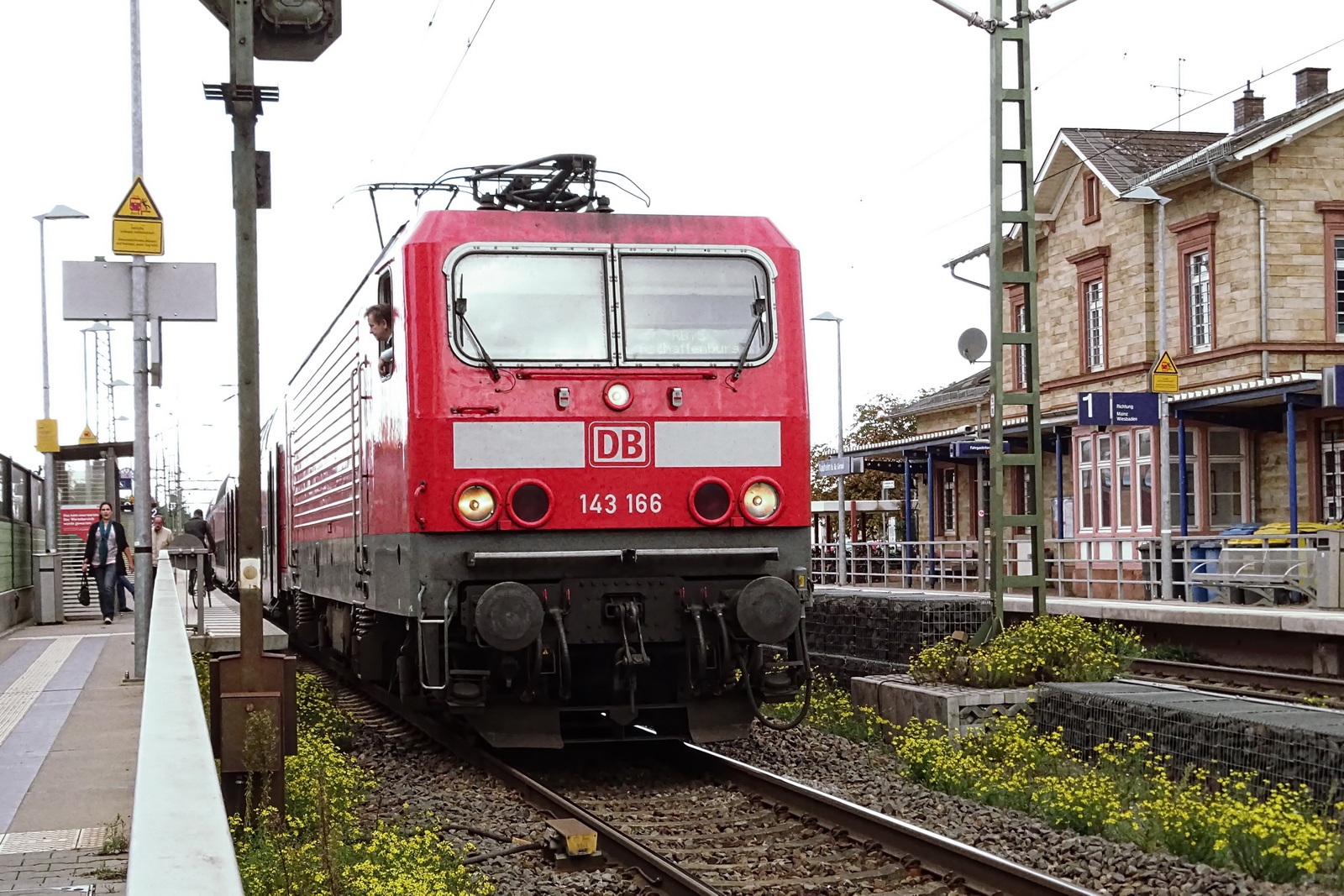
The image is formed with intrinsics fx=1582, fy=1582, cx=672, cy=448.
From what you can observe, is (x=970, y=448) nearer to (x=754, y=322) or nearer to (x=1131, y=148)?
(x=1131, y=148)

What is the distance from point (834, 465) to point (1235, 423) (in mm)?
7846

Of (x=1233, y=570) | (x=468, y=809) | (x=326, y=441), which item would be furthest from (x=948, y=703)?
(x=1233, y=570)

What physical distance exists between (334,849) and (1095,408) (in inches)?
685

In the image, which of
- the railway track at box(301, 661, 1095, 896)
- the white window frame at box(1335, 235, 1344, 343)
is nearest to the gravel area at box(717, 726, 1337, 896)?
the railway track at box(301, 661, 1095, 896)

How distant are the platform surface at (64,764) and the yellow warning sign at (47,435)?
10.4 metres

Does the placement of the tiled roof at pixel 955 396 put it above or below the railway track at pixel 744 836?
above

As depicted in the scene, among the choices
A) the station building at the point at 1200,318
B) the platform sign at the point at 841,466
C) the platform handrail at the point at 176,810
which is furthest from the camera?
the platform sign at the point at 841,466

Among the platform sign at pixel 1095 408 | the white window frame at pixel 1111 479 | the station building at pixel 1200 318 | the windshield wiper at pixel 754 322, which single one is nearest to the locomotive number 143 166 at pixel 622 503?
the windshield wiper at pixel 754 322

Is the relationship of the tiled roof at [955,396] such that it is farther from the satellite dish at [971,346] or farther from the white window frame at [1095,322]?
the satellite dish at [971,346]

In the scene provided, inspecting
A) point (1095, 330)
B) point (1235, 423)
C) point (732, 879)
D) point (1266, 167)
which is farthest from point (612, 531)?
point (1095, 330)

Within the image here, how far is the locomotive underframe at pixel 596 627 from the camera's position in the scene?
8969mm

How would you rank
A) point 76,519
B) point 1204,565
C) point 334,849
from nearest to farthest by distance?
point 334,849
point 1204,565
point 76,519

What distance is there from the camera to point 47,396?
29.7 meters

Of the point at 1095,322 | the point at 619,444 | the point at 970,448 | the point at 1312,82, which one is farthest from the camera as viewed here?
the point at 1095,322
